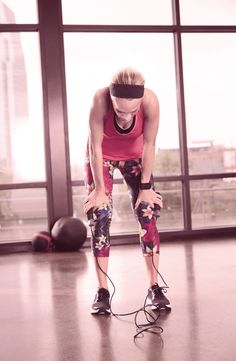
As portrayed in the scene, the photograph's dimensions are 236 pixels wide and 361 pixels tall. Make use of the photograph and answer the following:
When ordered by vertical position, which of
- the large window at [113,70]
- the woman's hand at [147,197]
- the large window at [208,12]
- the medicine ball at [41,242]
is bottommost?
the medicine ball at [41,242]

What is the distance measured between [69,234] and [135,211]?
2.22 metres

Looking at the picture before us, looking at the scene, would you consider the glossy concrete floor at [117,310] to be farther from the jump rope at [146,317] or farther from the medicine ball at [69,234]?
the medicine ball at [69,234]

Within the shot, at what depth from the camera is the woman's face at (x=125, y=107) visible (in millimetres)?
2004

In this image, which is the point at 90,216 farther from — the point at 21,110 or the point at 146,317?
the point at 21,110

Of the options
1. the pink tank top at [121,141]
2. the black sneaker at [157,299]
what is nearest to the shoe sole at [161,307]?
the black sneaker at [157,299]

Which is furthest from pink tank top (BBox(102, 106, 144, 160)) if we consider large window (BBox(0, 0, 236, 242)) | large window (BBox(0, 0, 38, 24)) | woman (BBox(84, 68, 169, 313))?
large window (BBox(0, 0, 38, 24))

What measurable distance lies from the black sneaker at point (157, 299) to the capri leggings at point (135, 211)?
170mm

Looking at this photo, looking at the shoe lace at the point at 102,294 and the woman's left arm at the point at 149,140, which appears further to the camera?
the shoe lace at the point at 102,294

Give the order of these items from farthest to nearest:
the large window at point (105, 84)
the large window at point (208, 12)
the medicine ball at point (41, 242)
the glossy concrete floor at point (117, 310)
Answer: the large window at point (208, 12) < the large window at point (105, 84) < the medicine ball at point (41, 242) < the glossy concrete floor at point (117, 310)

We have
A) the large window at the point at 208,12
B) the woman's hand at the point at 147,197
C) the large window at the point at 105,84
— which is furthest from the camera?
the large window at the point at 208,12

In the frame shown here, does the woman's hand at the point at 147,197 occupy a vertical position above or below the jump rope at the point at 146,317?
above

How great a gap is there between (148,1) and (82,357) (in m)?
4.33

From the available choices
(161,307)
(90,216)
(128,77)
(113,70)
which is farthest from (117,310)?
(113,70)

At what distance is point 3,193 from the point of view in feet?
16.4
